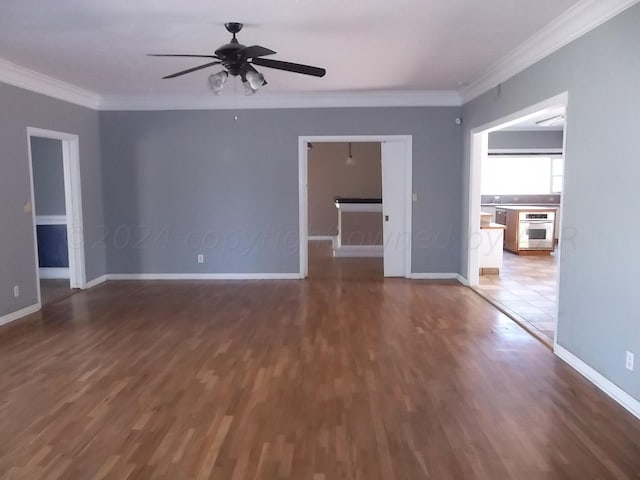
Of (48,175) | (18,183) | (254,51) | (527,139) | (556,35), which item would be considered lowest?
(18,183)

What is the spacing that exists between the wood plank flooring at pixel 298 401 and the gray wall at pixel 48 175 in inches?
86.2

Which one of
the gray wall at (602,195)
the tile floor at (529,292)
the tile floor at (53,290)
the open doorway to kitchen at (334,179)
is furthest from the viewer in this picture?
the open doorway to kitchen at (334,179)

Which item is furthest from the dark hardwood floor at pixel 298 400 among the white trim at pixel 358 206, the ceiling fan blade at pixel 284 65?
the white trim at pixel 358 206

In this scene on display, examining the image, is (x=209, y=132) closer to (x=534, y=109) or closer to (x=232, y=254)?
(x=232, y=254)

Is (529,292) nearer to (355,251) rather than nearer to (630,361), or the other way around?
(630,361)

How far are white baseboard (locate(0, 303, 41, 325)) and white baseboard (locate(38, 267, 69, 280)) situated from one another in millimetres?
1708

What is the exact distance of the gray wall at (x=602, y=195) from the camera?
2.87m

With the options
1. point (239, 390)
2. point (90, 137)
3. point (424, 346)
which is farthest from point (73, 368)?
point (90, 137)

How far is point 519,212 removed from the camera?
907 cm

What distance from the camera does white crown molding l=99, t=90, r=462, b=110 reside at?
649cm

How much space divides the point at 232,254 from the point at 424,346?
3.69 meters

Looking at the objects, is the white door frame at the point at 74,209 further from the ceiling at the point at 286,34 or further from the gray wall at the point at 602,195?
the gray wall at the point at 602,195

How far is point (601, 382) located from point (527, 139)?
7358 millimetres

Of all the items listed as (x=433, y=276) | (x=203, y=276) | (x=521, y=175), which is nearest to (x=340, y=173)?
(x=521, y=175)
